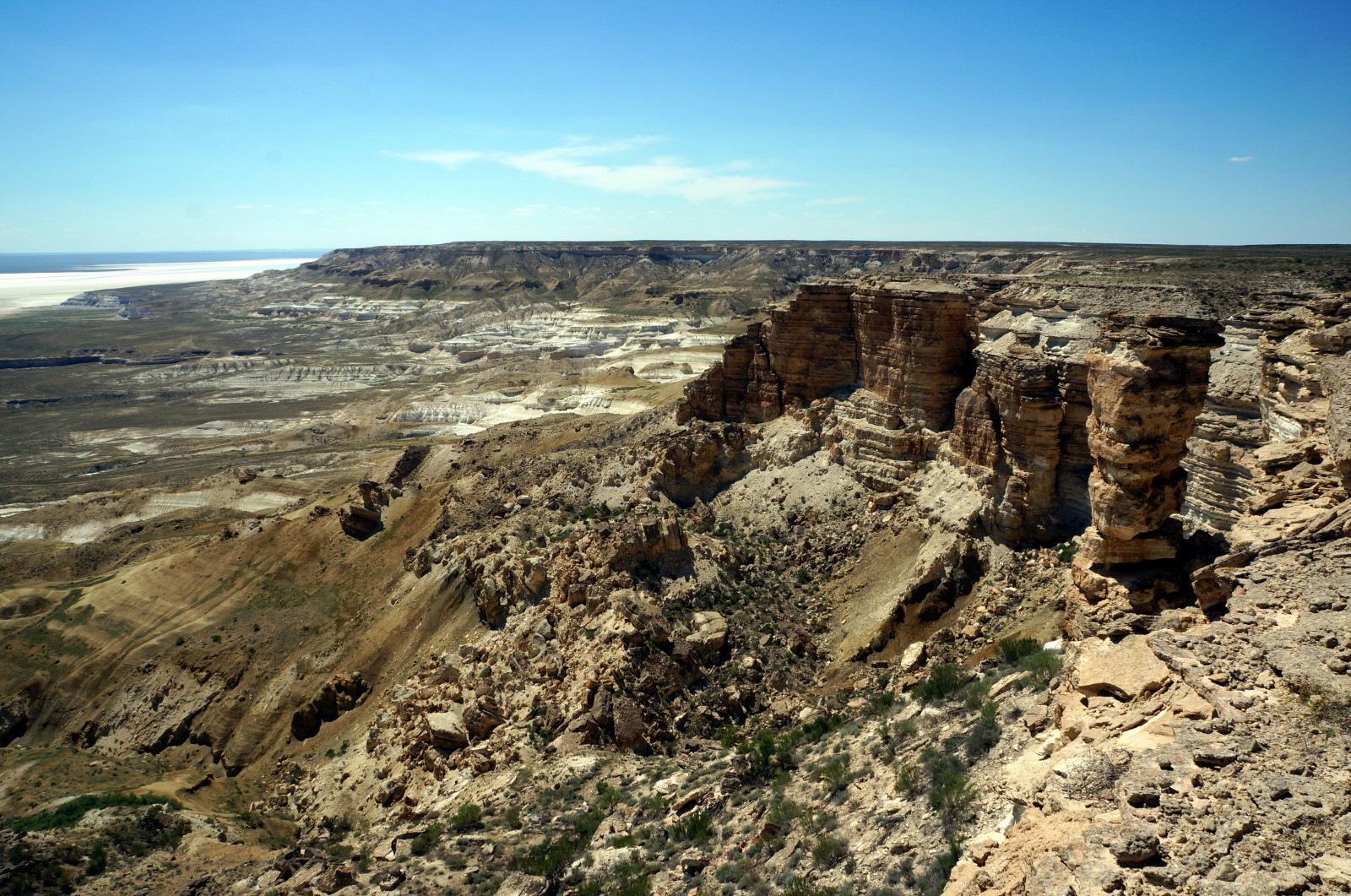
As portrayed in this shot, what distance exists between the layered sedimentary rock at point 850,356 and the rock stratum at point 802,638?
0.49 feet

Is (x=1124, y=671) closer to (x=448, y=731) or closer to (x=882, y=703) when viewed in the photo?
(x=882, y=703)

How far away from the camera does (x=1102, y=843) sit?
24.9 feet

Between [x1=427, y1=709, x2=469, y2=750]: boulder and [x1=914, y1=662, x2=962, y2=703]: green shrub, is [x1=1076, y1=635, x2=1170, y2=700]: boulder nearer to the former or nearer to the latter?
[x1=914, y1=662, x2=962, y2=703]: green shrub

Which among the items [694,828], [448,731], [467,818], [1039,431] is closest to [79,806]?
[448,731]

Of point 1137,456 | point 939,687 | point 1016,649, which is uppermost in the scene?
point 1137,456

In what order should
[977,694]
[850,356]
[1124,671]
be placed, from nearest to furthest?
[1124,671]
[977,694]
[850,356]

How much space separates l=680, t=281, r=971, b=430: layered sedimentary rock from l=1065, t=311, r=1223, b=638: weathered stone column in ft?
38.6

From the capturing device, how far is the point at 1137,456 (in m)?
14.1

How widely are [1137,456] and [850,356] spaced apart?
1827cm

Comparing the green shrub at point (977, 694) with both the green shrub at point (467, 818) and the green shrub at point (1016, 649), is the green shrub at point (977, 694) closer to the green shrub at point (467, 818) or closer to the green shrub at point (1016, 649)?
the green shrub at point (1016, 649)

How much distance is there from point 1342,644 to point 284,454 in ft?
258

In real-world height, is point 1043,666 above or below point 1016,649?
above

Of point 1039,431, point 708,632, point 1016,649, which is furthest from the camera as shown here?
point 708,632

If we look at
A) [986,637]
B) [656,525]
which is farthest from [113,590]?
[986,637]
